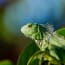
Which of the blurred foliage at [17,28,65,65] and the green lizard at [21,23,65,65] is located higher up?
the green lizard at [21,23,65,65]

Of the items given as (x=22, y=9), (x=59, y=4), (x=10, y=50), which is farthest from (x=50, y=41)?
(x=22, y=9)

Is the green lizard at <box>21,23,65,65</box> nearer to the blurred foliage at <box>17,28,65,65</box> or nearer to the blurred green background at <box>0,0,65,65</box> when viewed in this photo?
the blurred foliage at <box>17,28,65,65</box>

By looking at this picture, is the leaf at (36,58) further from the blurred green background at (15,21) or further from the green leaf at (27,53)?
the blurred green background at (15,21)

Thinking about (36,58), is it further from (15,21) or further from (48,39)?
(15,21)

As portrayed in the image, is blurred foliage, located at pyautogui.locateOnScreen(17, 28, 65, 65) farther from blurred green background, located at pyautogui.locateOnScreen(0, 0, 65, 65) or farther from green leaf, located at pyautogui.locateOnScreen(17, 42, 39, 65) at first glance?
blurred green background, located at pyautogui.locateOnScreen(0, 0, 65, 65)

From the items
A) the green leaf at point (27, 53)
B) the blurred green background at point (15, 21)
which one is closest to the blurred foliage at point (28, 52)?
the green leaf at point (27, 53)

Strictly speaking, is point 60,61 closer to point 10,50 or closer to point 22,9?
point 10,50

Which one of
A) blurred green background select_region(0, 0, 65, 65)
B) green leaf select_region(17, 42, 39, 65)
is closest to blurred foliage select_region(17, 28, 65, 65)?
green leaf select_region(17, 42, 39, 65)

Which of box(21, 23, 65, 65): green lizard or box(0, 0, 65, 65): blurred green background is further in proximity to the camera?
box(0, 0, 65, 65): blurred green background

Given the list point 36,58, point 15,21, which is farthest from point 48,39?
point 15,21

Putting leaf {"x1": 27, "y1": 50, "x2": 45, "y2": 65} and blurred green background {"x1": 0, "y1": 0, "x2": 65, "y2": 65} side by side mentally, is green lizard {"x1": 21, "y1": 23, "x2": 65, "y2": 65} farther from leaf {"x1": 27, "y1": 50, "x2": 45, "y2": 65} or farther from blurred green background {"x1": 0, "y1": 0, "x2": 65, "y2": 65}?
blurred green background {"x1": 0, "y1": 0, "x2": 65, "y2": 65}
